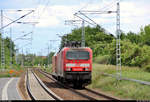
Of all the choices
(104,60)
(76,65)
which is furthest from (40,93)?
(104,60)

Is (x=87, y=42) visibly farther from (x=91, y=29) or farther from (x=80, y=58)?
(x=80, y=58)

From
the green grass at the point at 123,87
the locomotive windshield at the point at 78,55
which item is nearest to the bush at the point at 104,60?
the green grass at the point at 123,87

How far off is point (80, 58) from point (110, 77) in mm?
3331

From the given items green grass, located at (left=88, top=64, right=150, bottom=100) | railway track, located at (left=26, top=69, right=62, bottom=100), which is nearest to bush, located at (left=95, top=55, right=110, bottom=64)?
green grass, located at (left=88, top=64, right=150, bottom=100)

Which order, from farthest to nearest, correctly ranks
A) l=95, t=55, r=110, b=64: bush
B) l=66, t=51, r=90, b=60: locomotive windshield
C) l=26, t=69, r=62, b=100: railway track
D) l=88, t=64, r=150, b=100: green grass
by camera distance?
l=95, t=55, r=110, b=64: bush < l=66, t=51, r=90, b=60: locomotive windshield < l=26, t=69, r=62, b=100: railway track < l=88, t=64, r=150, b=100: green grass

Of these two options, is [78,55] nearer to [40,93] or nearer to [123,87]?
[40,93]

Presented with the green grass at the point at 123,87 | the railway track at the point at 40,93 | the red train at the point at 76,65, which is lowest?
the railway track at the point at 40,93

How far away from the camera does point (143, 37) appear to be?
49.7 m

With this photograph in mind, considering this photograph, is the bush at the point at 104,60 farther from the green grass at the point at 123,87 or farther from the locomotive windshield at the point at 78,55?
the locomotive windshield at the point at 78,55

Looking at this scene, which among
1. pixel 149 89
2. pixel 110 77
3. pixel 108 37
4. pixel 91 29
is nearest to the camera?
pixel 149 89

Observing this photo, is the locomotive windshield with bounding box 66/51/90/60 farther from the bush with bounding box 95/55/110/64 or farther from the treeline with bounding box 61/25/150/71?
the bush with bounding box 95/55/110/64

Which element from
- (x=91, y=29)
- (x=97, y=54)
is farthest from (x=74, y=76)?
(x=91, y=29)

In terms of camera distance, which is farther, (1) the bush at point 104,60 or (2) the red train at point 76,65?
(1) the bush at point 104,60

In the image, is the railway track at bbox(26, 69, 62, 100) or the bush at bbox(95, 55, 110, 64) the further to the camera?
the bush at bbox(95, 55, 110, 64)
